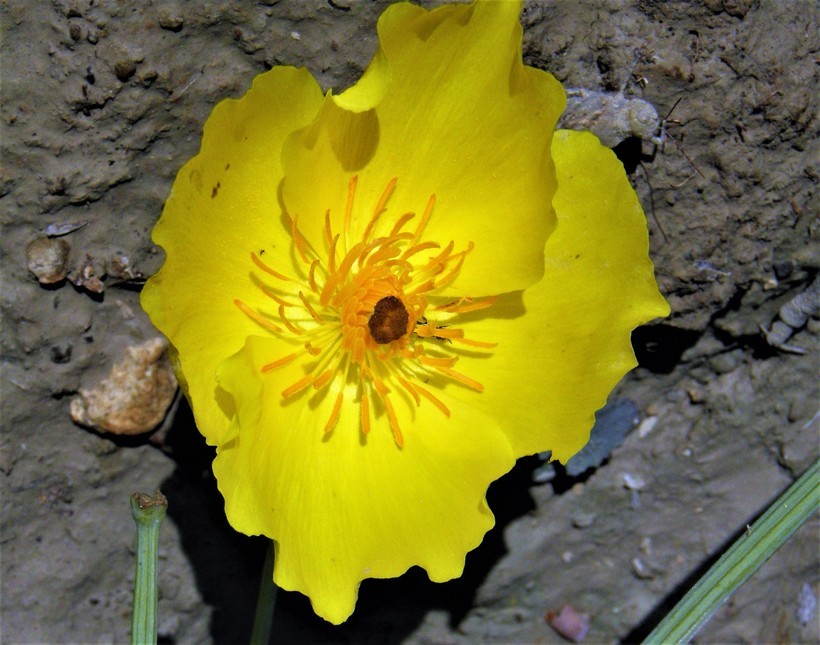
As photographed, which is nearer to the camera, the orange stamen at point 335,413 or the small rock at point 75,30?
the orange stamen at point 335,413

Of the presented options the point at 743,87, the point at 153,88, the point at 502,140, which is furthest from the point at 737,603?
the point at 153,88

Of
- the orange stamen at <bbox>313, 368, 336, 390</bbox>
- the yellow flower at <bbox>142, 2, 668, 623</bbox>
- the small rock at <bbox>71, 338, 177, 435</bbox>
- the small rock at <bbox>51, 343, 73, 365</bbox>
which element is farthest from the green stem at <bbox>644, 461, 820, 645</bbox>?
the small rock at <bbox>51, 343, 73, 365</bbox>

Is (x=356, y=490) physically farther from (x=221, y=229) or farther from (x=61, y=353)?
(x=61, y=353)

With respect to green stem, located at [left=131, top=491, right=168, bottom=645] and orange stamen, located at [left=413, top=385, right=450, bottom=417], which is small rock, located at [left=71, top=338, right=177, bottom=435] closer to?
green stem, located at [left=131, top=491, right=168, bottom=645]

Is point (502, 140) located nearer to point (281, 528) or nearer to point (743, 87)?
point (743, 87)

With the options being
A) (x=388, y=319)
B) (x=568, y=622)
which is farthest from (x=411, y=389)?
(x=568, y=622)

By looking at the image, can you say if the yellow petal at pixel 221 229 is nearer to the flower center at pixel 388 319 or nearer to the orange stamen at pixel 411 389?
the flower center at pixel 388 319

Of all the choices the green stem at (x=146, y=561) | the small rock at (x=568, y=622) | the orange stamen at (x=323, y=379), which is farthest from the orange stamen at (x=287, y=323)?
the small rock at (x=568, y=622)
